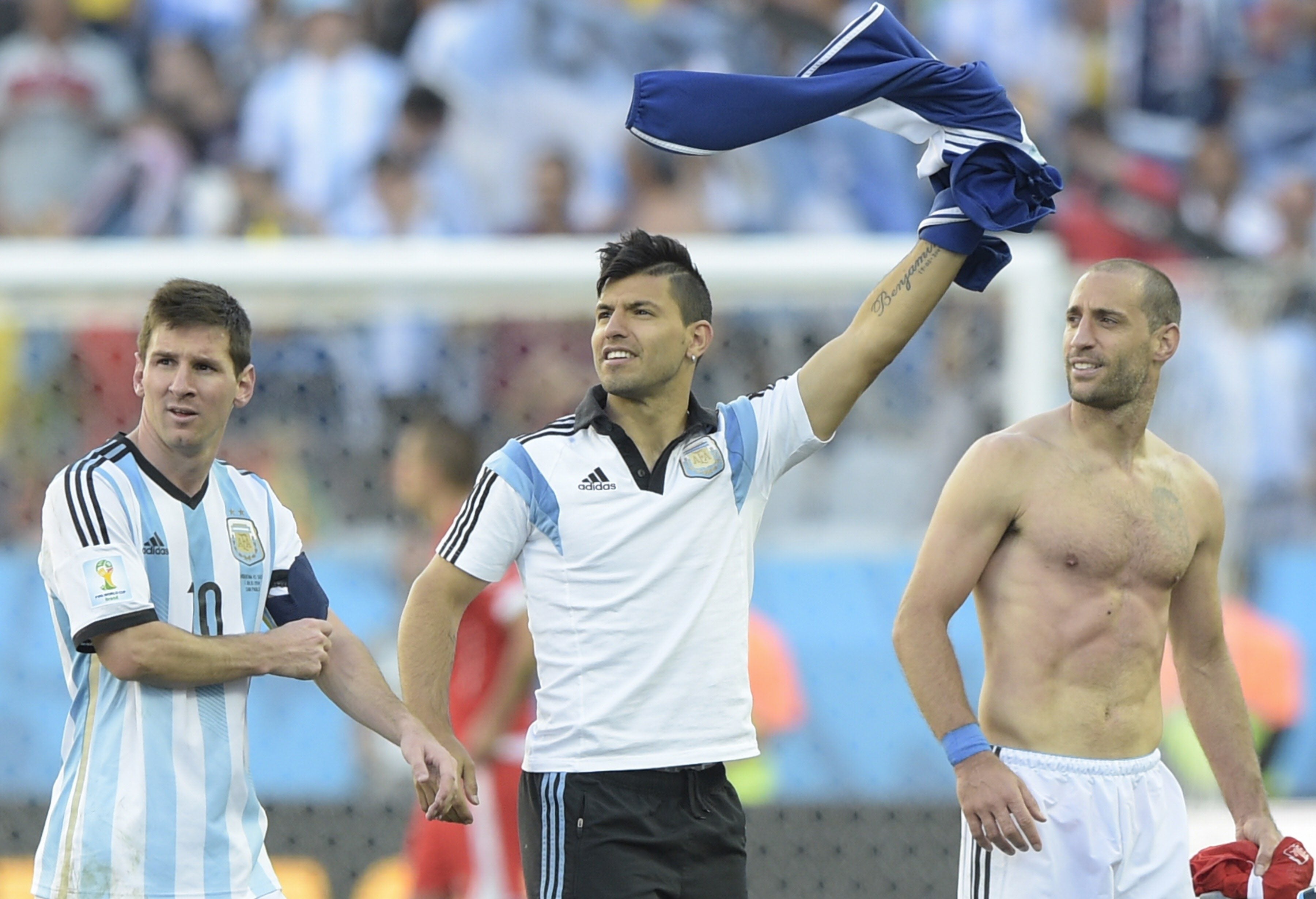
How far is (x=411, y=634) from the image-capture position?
12.7 feet

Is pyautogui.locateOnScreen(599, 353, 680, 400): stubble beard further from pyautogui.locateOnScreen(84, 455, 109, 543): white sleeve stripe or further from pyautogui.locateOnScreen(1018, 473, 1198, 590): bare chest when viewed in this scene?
pyautogui.locateOnScreen(84, 455, 109, 543): white sleeve stripe

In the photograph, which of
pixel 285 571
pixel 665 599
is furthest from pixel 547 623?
pixel 285 571

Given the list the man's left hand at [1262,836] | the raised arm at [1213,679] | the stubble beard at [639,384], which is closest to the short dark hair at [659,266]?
the stubble beard at [639,384]

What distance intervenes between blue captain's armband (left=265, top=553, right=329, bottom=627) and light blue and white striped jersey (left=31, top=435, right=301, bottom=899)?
172mm

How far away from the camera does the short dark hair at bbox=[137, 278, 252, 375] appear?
3.66 meters

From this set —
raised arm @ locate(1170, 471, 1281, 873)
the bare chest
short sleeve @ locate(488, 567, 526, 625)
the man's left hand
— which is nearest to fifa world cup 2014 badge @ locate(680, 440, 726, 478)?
the bare chest

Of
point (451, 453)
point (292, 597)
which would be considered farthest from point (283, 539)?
point (451, 453)

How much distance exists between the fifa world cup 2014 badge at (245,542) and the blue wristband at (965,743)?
63.4 inches

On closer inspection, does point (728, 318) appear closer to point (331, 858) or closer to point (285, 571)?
point (331, 858)

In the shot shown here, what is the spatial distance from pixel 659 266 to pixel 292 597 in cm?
116

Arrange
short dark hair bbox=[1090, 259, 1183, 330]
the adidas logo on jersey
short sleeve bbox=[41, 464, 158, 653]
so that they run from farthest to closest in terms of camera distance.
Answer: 1. short dark hair bbox=[1090, 259, 1183, 330]
2. the adidas logo on jersey
3. short sleeve bbox=[41, 464, 158, 653]

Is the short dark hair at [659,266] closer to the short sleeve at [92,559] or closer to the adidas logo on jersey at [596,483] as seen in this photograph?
the adidas logo on jersey at [596,483]

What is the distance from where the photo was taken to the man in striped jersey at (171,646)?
3473 mm

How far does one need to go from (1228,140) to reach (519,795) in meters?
10.6
